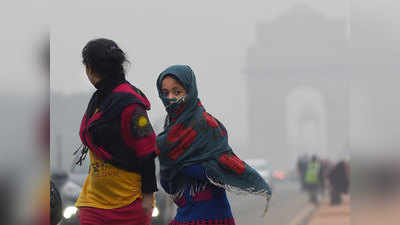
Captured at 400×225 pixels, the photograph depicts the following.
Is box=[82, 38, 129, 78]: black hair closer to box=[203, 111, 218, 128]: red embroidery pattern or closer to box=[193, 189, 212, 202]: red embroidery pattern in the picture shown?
box=[203, 111, 218, 128]: red embroidery pattern

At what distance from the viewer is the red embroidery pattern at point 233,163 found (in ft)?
12.9

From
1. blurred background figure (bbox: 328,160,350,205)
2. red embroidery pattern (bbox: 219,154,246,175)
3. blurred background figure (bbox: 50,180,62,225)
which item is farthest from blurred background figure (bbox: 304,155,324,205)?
red embroidery pattern (bbox: 219,154,246,175)

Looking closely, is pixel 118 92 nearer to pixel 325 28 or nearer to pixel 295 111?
pixel 325 28

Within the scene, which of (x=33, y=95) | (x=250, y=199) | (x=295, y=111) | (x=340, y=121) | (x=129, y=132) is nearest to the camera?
(x=129, y=132)

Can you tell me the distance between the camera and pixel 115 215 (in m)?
3.72

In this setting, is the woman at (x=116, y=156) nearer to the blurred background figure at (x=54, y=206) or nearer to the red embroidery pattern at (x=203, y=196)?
the red embroidery pattern at (x=203, y=196)

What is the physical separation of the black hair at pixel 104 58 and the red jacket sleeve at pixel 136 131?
0.63ft

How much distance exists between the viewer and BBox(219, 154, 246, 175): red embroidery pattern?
12.9 feet

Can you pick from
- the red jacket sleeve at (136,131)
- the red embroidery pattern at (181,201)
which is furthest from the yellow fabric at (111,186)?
the red embroidery pattern at (181,201)

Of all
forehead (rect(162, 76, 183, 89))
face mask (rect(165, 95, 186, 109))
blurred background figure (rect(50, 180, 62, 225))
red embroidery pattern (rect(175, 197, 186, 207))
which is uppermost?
forehead (rect(162, 76, 183, 89))

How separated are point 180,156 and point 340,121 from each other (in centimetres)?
4446

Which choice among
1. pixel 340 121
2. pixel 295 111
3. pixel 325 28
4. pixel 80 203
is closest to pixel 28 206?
pixel 80 203

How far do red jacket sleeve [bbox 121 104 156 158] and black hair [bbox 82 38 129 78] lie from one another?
192mm

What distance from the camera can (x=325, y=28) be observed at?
36.1 m
